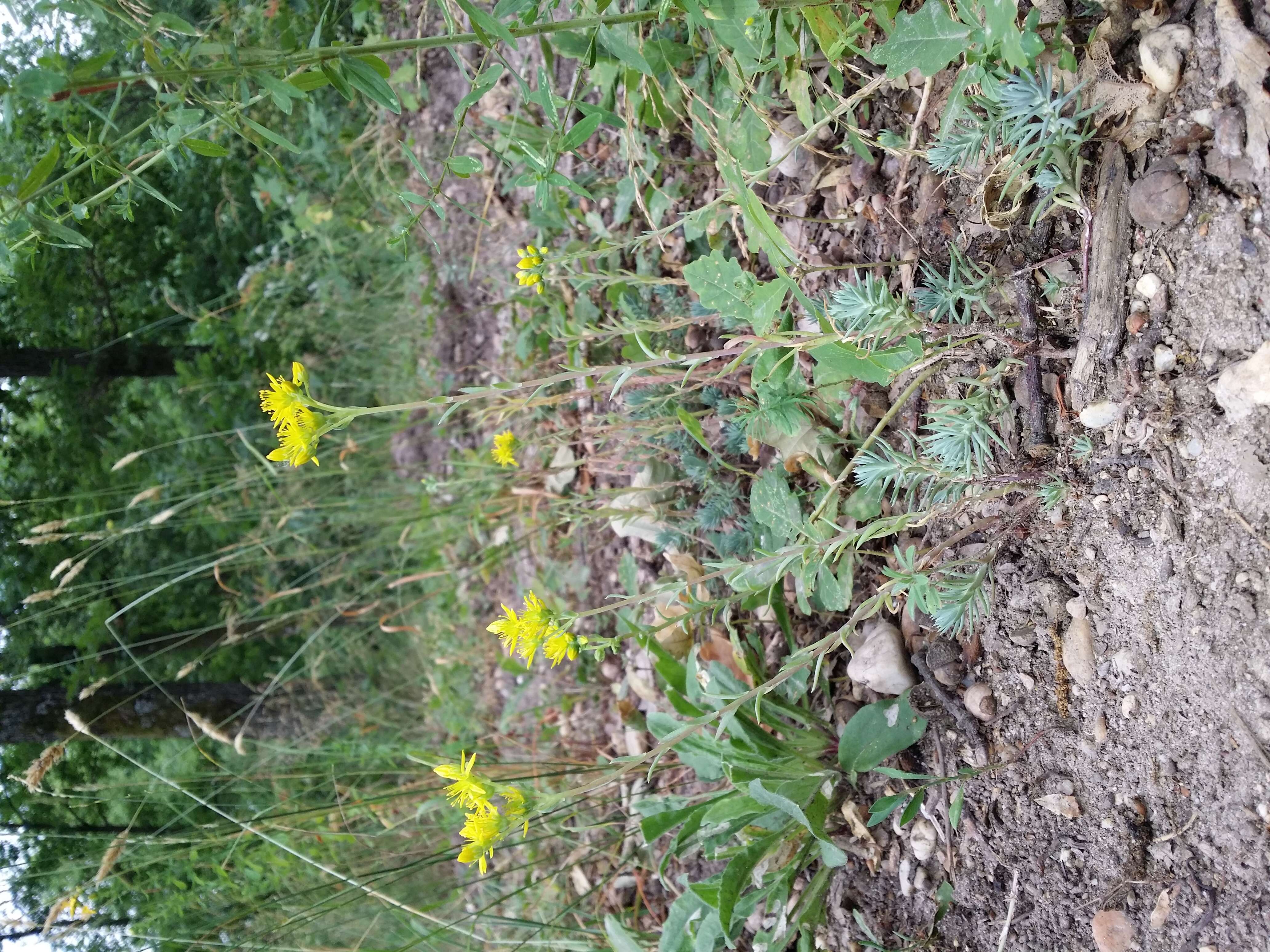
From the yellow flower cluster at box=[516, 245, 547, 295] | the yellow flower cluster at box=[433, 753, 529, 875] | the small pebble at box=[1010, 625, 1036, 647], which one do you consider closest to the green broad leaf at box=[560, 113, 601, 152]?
the yellow flower cluster at box=[516, 245, 547, 295]

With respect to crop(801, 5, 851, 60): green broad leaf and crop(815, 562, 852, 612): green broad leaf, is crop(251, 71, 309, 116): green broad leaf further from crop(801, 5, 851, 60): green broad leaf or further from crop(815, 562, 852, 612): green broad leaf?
crop(815, 562, 852, 612): green broad leaf

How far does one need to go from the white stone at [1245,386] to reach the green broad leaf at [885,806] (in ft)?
3.07

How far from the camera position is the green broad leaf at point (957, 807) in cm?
168

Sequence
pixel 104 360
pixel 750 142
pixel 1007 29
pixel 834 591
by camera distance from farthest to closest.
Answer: pixel 104 360, pixel 750 142, pixel 834 591, pixel 1007 29

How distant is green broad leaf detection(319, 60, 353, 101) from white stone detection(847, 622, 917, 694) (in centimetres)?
141

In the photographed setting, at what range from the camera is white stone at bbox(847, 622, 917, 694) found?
5.91ft

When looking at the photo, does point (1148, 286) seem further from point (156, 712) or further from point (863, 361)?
point (156, 712)

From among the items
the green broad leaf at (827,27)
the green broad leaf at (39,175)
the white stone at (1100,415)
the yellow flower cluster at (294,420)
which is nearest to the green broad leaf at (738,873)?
the white stone at (1100,415)

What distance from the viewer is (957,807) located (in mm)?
1685

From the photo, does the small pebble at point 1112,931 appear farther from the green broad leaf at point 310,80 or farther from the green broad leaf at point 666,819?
the green broad leaf at point 310,80

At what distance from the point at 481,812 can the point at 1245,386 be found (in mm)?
1365

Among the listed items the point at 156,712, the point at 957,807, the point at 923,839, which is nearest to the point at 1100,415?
the point at 957,807

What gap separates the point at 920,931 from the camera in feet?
5.76

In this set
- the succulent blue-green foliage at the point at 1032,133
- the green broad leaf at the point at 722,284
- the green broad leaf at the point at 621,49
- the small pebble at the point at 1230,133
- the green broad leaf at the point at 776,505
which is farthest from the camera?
the green broad leaf at the point at 776,505
